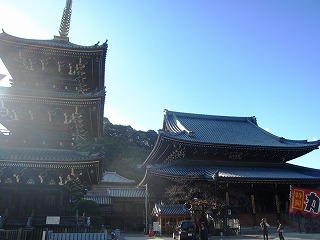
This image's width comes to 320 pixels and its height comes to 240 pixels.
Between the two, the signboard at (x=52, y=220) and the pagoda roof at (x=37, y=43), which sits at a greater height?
the pagoda roof at (x=37, y=43)

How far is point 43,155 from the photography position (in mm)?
19703

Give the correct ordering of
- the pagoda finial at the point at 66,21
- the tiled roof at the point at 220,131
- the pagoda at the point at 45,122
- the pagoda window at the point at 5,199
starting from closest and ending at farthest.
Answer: the pagoda window at the point at 5,199 → the pagoda at the point at 45,122 → the pagoda finial at the point at 66,21 → the tiled roof at the point at 220,131

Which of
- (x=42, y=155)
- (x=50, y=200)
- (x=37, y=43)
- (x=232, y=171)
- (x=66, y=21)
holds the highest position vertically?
(x=66, y=21)

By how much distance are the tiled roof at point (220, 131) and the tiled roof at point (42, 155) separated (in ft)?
42.7

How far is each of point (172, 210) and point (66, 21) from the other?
20.3 m

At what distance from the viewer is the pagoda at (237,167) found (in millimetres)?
28859

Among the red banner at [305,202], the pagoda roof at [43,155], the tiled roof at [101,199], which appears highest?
the pagoda roof at [43,155]

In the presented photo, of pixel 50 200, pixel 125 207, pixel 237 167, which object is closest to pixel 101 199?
pixel 125 207

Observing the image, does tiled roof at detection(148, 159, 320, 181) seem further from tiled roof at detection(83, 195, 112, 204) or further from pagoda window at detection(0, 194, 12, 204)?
pagoda window at detection(0, 194, 12, 204)

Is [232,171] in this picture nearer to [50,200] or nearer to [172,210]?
[172,210]

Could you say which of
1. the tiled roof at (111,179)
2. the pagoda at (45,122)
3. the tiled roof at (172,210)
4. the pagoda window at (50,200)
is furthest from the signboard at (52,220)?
the tiled roof at (111,179)

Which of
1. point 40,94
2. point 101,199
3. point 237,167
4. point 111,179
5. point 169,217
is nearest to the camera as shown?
point 40,94

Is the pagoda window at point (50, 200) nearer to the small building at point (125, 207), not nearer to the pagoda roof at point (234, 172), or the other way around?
the pagoda roof at point (234, 172)

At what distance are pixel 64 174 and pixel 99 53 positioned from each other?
9429 mm
